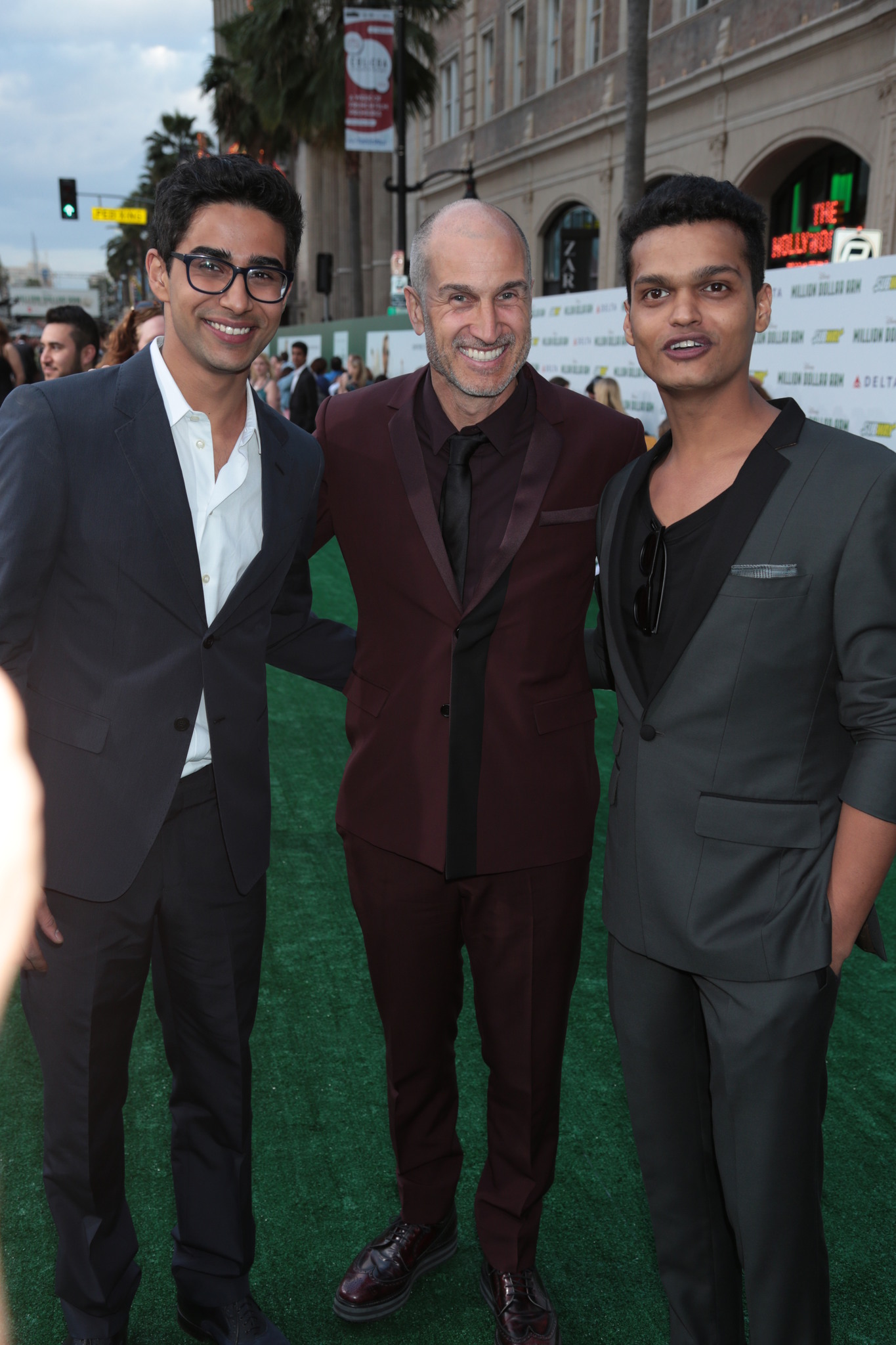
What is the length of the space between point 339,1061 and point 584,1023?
821 mm

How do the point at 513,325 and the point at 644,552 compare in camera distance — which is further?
the point at 513,325

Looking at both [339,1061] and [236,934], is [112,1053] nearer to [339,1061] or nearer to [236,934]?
[236,934]

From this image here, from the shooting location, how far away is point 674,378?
1.99 m

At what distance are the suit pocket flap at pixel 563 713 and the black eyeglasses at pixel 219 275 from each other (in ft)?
3.40

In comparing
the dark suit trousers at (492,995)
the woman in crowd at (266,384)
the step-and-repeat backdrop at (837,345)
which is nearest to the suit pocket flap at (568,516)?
the dark suit trousers at (492,995)

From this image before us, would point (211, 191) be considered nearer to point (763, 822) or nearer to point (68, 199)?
point (763, 822)

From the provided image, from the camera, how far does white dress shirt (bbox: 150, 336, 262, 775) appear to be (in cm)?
223

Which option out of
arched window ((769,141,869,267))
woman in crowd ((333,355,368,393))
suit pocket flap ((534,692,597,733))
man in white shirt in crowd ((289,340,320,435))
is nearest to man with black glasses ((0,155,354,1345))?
suit pocket flap ((534,692,597,733))

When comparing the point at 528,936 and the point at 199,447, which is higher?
the point at 199,447

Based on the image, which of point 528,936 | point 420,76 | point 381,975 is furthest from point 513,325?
point 420,76

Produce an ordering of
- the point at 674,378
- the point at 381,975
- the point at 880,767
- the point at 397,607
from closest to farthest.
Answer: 1. the point at 880,767
2. the point at 674,378
3. the point at 397,607
4. the point at 381,975

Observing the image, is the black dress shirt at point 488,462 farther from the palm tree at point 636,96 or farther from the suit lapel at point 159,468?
the palm tree at point 636,96

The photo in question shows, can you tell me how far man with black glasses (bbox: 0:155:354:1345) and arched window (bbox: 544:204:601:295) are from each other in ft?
66.5

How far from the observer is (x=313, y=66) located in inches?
1010
